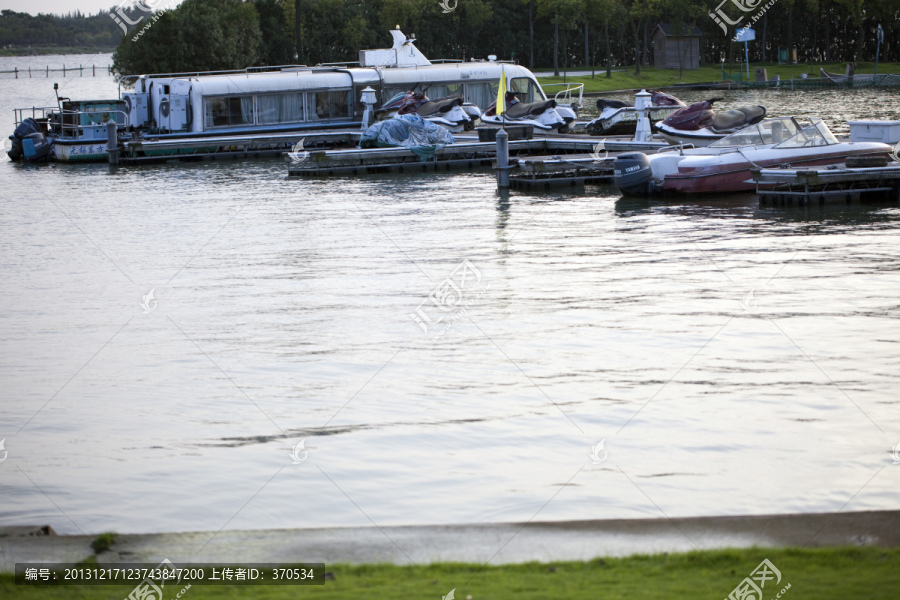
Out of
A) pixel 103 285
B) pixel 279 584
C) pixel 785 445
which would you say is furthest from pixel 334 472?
pixel 103 285

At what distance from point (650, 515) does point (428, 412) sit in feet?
10.7

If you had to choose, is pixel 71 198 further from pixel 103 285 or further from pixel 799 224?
pixel 799 224

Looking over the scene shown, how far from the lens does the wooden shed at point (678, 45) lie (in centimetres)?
9288

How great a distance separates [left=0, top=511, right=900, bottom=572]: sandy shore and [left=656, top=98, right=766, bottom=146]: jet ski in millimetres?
26234

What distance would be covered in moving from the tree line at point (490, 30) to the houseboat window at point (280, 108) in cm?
1953

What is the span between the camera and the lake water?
7965 millimetres

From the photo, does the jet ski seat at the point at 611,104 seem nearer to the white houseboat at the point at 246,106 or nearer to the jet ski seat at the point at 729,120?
the white houseboat at the point at 246,106

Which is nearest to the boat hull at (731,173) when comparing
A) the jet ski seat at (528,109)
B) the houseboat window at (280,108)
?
the jet ski seat at (528,109)

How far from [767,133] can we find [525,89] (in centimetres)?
2228

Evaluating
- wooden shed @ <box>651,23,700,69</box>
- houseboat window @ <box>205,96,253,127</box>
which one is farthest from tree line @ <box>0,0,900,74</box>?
houseboat window @ <box>205,96,253,127</box>

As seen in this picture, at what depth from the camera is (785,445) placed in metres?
8.66

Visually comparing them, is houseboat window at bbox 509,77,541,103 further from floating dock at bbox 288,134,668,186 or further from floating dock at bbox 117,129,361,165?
floating dock at bbox 288,134,668,186

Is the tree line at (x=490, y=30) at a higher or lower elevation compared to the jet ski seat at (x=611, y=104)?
higher

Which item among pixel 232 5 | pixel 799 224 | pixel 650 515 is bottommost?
pixel 650 515
